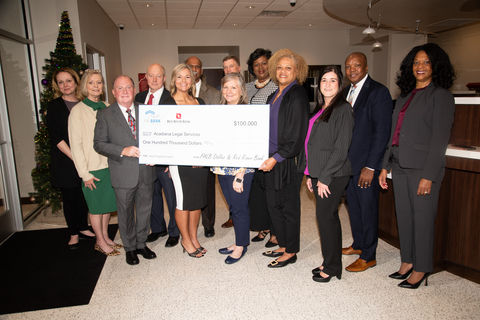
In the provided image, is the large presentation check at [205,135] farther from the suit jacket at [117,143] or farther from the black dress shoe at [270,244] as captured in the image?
the black dress shoe at [270,244]

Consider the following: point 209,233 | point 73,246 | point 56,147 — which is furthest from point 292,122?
point 73,246

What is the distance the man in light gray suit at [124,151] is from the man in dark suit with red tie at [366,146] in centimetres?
177

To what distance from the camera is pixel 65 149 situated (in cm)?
301

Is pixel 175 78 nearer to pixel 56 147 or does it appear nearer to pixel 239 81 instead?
pixel 239 81

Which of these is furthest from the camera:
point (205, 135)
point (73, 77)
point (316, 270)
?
point (73, 77)

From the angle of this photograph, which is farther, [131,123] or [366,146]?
[131,123]

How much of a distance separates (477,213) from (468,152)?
495 mm

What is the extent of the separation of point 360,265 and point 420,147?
1099 millimetres

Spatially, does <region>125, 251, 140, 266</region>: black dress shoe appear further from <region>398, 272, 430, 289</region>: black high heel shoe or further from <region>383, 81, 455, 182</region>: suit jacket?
<region>383, 81, 455, 182</region>: suit jacket

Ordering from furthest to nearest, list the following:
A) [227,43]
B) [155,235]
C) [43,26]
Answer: [227,43], [43,26], [155,235]

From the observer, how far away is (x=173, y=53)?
8961 mm

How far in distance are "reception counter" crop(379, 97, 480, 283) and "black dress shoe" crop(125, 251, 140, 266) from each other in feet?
8.41

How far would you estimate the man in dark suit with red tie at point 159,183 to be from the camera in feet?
9.48

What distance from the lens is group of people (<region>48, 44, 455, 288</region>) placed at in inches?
83.3
